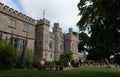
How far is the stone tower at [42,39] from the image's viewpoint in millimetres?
42406

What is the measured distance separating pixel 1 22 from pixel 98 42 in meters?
15.9

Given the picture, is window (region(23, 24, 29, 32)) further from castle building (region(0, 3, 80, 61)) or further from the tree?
the tree

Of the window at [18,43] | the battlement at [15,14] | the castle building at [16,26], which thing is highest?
the battlement at [15,14]

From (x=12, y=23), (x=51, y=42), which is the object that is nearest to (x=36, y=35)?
(x=51, y=42)

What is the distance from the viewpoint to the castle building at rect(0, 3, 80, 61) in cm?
3395

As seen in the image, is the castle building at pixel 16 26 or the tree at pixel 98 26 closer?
the tree at pixel 98 26

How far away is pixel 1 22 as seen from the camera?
3266 centimetres

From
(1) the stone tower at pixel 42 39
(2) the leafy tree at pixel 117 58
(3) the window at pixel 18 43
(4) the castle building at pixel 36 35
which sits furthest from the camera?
(2) the leafy tree at pixel 117 58

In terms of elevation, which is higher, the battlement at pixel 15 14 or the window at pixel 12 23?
the battlement at pixel 15 14

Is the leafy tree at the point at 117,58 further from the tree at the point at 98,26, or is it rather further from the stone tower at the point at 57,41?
the tree at the point at 98,26

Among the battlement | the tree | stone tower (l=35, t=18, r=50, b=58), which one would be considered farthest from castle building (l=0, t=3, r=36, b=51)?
the tree

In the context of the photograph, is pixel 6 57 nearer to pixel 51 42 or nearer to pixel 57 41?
Result: pixel 51 42

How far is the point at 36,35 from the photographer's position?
43.6m

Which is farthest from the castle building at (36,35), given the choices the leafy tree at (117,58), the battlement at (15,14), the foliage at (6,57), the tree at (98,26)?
the leafy tree at (117,58)
